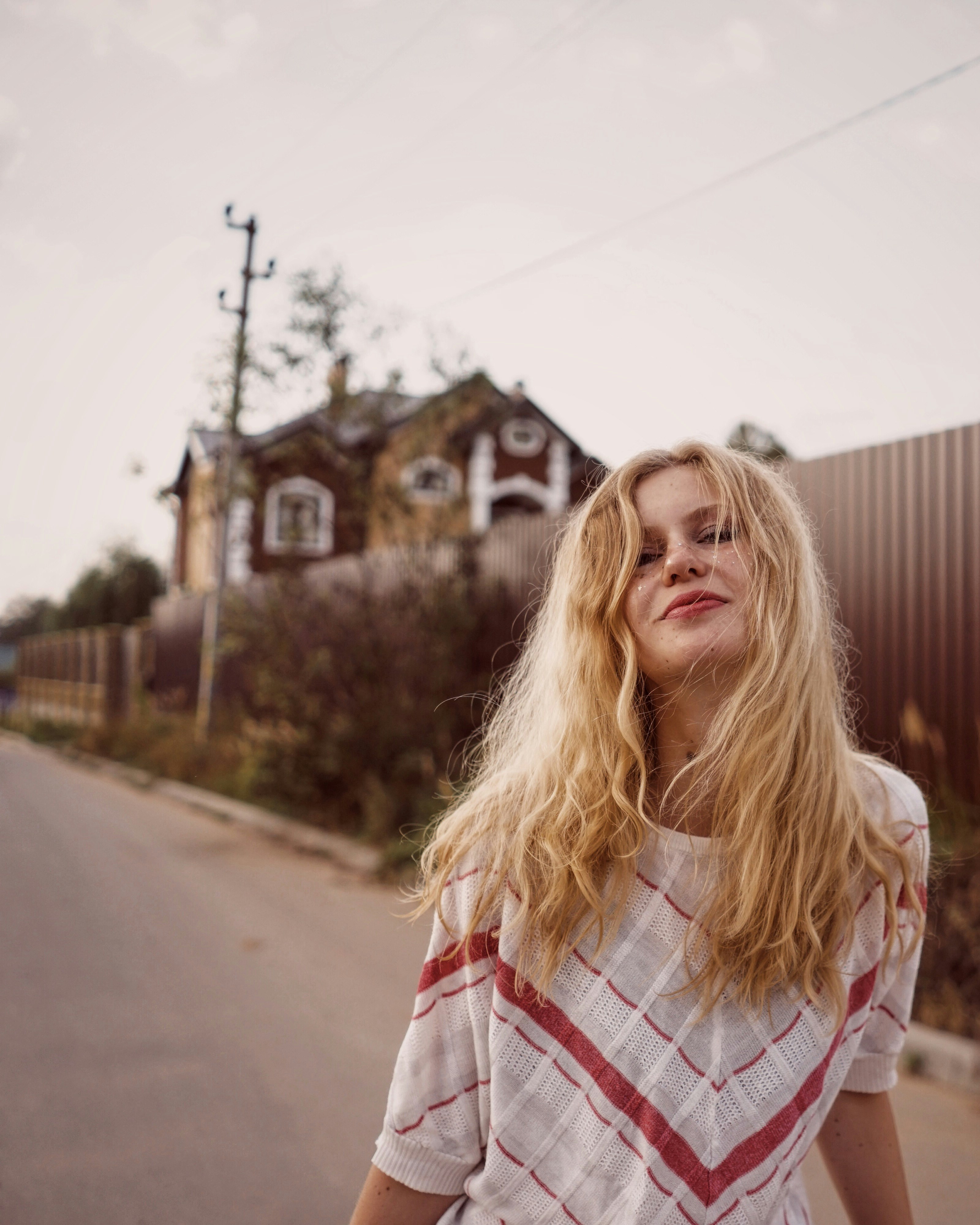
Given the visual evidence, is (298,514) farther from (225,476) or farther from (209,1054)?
(209,1054)

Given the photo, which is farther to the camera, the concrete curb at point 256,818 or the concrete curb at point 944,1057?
the concrete curb at point 256,818

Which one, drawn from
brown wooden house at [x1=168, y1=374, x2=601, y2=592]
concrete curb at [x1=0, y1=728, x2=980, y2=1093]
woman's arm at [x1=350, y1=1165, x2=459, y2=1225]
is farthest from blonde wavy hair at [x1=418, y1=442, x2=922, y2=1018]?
brown wooden house at [x1=168, y1=374, x2=601, y2=592]

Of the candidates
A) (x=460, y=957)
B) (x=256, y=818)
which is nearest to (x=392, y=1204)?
(x=460, y=957)

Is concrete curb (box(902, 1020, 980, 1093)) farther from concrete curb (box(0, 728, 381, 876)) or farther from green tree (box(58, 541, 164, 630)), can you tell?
green tree (box(58, 541, 164, 630))

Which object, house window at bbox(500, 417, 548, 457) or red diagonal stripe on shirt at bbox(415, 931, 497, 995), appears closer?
red diagonal stripe on shirt at bbox(415, 931, 497, 995)

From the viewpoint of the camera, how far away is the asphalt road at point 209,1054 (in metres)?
3.17

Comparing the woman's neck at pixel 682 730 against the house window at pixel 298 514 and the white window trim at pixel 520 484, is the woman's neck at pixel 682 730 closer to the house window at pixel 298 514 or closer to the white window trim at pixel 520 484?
the house window at pixel 298 514

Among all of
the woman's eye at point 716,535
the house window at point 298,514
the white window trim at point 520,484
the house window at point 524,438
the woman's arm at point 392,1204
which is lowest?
the woman's arm at point 392,1204

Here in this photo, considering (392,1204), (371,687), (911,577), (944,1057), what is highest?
(911,577)

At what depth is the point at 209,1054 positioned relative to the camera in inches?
165

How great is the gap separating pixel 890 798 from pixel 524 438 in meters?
27.1

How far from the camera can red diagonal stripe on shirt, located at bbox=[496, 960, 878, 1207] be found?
129 centimetres

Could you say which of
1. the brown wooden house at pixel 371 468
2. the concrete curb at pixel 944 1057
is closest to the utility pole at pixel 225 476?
the brown wooden house at pixel 371 468

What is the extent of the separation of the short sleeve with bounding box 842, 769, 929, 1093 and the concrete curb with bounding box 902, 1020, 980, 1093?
107 inches
